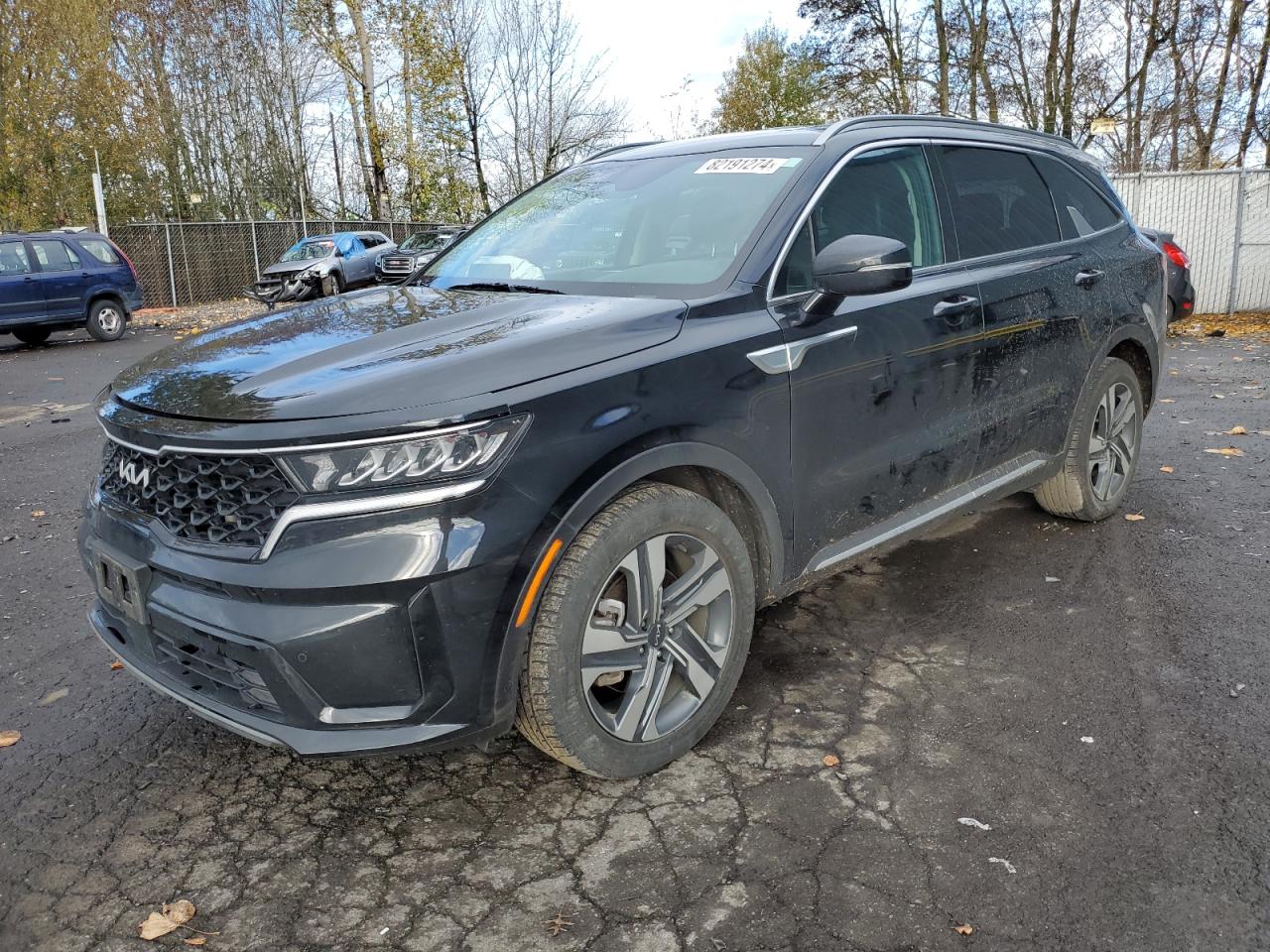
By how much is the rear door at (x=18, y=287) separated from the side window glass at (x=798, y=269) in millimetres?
15769

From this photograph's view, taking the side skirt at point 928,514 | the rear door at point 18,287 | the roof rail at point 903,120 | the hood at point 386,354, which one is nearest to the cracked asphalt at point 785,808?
the side skirt at point 928,514

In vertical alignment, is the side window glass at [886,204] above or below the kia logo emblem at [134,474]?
above

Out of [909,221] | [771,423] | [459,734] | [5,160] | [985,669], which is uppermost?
[5,160]

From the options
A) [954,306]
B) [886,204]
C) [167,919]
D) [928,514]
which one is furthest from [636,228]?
[167,919]

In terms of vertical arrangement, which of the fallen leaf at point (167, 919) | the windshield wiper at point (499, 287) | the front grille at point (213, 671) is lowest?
the fallen leaf at point (167, 919)

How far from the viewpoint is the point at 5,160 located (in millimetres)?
24141

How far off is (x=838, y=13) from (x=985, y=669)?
3054 centimetres

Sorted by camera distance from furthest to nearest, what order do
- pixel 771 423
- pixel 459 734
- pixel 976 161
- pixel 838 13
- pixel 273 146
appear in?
pixel 273 146 → pixel 838 13 → pixel 976 161 → pixel 771 423 → pixel 459 734

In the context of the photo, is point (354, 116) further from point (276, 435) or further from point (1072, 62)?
point (276, 435)

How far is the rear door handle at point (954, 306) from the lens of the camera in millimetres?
3490

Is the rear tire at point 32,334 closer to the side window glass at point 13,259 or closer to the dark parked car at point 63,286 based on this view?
the dark parked car at point 63,286

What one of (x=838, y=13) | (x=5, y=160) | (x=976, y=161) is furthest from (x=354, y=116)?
(x=976, y=161)

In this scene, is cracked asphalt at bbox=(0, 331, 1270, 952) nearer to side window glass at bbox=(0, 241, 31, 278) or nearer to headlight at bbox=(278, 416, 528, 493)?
headlight at bbox=(278, 416, 528, 493)

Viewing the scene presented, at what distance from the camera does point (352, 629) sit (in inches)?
87.2
